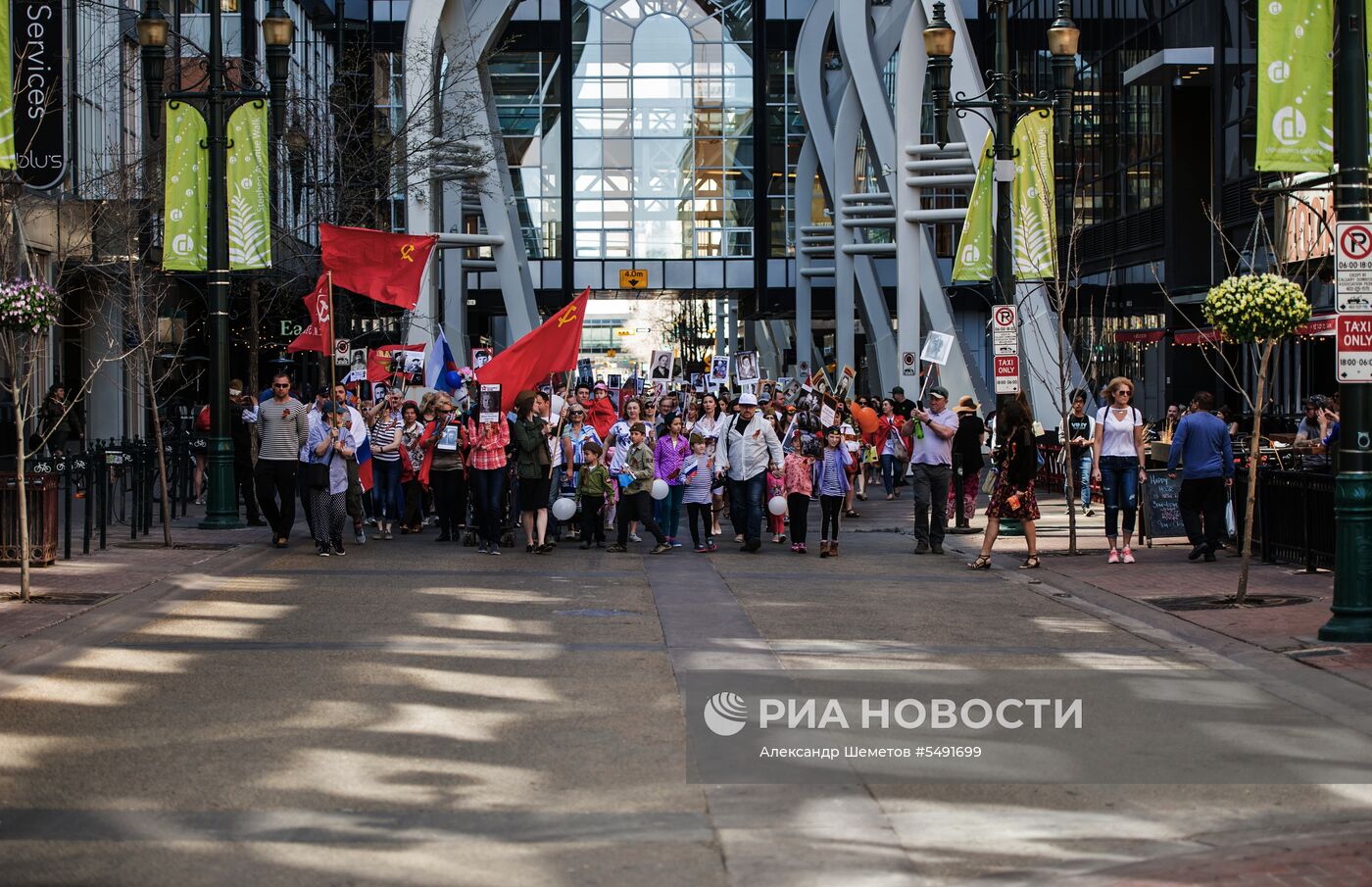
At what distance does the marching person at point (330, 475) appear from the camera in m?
19.2

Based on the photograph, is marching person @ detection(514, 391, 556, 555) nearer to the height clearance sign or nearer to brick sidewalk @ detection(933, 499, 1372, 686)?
brick sidewalk @ detection(933, 499, 1372, 686)

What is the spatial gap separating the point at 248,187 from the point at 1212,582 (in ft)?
41.4

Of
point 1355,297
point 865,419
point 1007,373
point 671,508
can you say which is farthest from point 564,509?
point 865,419

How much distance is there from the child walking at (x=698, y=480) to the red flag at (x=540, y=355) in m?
2.24

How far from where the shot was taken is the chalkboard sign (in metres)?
20.3

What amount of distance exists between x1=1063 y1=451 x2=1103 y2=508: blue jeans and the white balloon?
9204 millimetres

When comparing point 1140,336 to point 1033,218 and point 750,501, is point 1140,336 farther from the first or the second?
point 750,501

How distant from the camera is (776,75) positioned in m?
71.7

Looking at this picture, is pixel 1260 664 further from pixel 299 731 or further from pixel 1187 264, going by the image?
pixel 1187 264

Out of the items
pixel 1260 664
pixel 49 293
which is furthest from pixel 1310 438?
pixel 49 293

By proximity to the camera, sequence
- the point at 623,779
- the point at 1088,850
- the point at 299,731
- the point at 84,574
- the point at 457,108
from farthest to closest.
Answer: the point at 457,108, the point at 84,574, the point at 299,731, the point at 623,779, the point at 1088,850

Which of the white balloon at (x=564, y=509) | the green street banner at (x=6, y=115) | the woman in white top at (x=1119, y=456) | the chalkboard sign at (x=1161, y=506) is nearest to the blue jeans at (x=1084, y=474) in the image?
the chalkboard sign at (x=1161, y=506)

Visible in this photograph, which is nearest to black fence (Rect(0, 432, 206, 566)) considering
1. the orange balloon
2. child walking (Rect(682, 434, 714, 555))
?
child walking (Rect(682, 434, 714, 555))

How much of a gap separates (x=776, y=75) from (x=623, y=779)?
6580 cm
